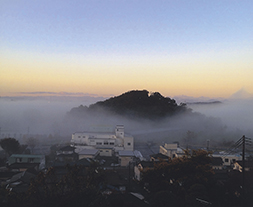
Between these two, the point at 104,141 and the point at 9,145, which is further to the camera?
the point at 104,141

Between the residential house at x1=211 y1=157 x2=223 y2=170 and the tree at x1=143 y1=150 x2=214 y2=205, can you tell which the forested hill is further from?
the tree at x1=143 y1=150 x2=214 y2=205

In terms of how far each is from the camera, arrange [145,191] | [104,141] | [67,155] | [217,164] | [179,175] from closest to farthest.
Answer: [179,175], [145,191], [217,164], [67,155], [104,141]

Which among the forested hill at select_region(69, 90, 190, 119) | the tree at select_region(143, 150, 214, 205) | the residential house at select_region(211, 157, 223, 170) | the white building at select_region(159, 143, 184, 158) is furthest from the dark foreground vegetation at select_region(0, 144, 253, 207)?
the forested hill at select_region(69, 90, 190, 119)

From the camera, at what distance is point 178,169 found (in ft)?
20.3

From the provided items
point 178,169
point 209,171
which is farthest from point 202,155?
point 178,169

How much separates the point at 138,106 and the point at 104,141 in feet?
51.2

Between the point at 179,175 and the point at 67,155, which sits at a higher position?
the point at 179,175

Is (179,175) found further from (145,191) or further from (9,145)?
(9,145)

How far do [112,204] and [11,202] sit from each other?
6.56 ft

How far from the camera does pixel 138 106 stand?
29.5 metres

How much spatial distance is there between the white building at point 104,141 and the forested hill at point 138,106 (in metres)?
13.2

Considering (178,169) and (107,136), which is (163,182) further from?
(107,136)

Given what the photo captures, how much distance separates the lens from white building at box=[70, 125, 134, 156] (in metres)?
14.1

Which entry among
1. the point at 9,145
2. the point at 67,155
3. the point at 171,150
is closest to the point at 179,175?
the point at 171,150
